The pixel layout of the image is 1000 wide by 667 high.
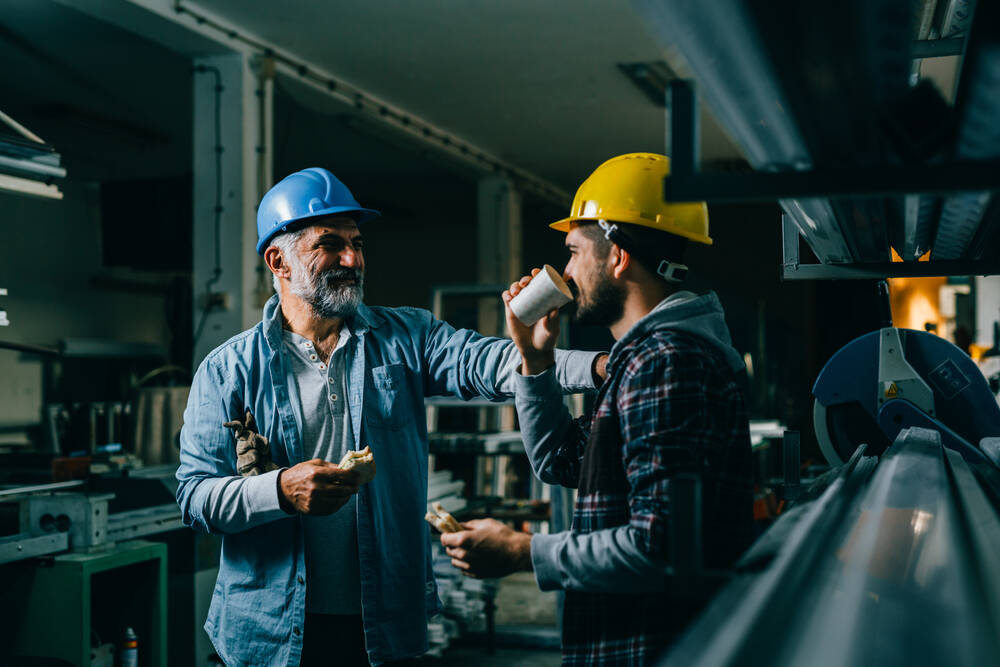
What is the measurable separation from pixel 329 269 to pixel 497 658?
3075 millimetres

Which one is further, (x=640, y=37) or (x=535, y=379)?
(x=640, y=37)

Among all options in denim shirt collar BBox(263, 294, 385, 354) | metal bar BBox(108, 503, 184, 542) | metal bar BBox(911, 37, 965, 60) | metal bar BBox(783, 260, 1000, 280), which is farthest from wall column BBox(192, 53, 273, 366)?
metal bar BBox(911, 37, 965, 60)

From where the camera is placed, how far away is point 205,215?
15.9 ft

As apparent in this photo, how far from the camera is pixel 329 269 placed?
2.24 meters

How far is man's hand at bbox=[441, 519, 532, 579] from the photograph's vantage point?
55.6 inches

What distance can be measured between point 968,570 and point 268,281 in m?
4.41

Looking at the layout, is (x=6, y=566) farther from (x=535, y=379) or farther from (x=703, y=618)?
(x=703, y=618)

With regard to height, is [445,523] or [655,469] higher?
[655,469]

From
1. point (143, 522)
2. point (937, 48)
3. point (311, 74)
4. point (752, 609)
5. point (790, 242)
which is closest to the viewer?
point (752, 609)

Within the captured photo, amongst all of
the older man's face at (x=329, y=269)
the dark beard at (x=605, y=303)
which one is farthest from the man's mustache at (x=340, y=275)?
the dark beard at (x=605, y=303)

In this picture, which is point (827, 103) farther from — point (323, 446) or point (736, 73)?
point (323, 446)

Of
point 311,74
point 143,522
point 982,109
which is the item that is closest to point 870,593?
point 982,109

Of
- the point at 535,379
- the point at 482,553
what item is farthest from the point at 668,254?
the point at 482,553

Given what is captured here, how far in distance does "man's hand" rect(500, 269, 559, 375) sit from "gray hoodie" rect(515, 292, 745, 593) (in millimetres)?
26
